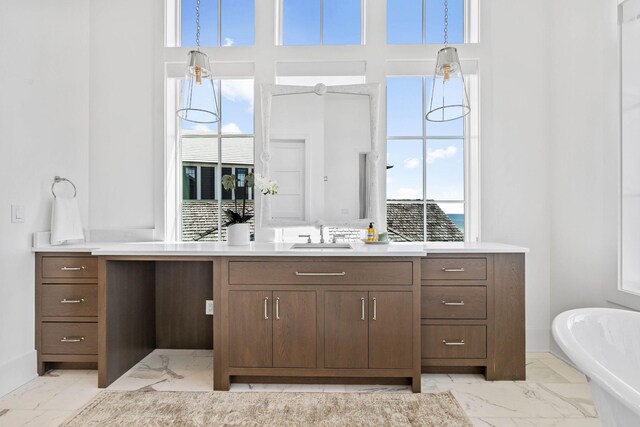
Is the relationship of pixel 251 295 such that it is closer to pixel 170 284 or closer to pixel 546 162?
pixel 170 284

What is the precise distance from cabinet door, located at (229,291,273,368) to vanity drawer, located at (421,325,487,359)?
1001 millimetres

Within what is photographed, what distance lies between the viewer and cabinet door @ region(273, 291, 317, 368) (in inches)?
95.4

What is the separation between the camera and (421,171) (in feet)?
10.8

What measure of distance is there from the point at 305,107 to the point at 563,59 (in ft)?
6.45

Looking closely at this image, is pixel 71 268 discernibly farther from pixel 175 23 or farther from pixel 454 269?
pixel 454 269

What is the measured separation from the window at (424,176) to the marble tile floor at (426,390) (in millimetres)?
1158

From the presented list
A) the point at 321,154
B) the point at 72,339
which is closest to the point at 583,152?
the point at 321,154

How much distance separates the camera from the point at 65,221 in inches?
109

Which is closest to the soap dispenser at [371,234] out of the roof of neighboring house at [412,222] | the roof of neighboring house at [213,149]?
the roof of neighboring house at [412,222]

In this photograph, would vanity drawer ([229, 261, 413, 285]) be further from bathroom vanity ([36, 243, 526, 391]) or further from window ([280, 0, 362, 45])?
window ([280, 0, 362, 45])

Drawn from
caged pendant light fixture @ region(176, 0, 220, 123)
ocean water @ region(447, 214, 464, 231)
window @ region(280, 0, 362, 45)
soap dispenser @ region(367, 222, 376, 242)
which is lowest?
soap dispenser @ region(367, 222, 376, 242)

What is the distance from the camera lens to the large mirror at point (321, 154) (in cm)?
313

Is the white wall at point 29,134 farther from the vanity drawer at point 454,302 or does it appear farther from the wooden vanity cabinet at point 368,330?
the vanity drawer at point 454,302

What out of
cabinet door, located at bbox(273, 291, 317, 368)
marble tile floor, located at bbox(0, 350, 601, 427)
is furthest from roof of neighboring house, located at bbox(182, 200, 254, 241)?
cabinet door, located at bbox(273, 291, 317, 368)
